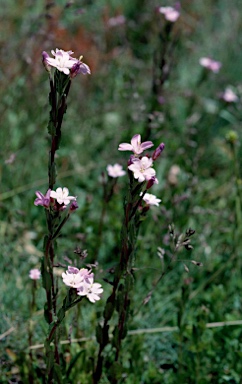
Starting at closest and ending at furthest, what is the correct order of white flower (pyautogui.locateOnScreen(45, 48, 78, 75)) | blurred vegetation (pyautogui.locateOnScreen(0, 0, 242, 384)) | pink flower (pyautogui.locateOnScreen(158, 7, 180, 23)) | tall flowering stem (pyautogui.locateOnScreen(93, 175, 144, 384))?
white flower (pyautogui.locateOnScreen(45, 48, 78, 75)) → tall flowering stem (pyautogui.locateOnScreen(93, 175, 144, 384)) → blurred vegetation (pyautogui.locateOnScreen(0, 0, 242, 384)) → pink flower (pyautogui.locateOnScreen(158, 7, 180, 23))

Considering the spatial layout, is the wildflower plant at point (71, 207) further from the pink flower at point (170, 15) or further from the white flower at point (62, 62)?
the pink flower at point (170, 15)

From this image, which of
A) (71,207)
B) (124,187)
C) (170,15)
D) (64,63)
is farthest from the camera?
(124,187)

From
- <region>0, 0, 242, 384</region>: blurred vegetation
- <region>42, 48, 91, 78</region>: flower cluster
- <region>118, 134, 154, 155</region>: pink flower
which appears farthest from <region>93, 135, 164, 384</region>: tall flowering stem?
<region>42, 48, 91, 78</region>: flower cluster

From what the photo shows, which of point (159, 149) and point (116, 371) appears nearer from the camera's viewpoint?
point (159, 149)

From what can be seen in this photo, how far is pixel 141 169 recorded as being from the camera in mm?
1646

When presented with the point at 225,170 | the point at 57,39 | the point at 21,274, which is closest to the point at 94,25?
the point at 57,39

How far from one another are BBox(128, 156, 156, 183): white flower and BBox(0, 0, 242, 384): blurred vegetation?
0.46 metres

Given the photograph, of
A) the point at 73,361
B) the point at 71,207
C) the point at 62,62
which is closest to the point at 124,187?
the point at 73,361

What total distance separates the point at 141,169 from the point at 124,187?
6.03ft

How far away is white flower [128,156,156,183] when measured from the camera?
162cm

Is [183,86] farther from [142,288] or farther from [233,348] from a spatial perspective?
[233,348]

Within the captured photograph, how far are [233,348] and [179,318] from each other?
431 mm

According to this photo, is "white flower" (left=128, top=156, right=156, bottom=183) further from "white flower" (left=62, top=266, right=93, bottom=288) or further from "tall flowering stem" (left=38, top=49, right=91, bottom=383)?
"white flower" (left=62, top=266, right=93, bottom=288)

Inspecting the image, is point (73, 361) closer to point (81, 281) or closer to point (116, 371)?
point (116, 371)
